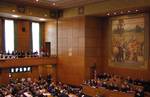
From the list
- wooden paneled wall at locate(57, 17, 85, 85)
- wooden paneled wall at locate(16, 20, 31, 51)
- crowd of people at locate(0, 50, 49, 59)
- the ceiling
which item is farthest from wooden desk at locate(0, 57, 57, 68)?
the ceiling

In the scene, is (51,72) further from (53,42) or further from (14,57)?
(14,57)

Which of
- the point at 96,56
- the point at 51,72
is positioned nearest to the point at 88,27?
the point at 96,56

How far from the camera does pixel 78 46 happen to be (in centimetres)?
1641

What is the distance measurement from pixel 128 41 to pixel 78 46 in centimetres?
372

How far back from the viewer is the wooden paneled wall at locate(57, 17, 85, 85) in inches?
637

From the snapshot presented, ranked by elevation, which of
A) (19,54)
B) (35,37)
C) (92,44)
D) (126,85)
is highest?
(35,37)

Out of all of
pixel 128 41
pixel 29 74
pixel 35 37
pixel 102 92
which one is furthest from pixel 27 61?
pixel 128 41

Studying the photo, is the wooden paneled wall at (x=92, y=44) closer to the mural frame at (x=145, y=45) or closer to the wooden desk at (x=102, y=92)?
the mural frame at (x=145, y=45)

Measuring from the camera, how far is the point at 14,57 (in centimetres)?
1581

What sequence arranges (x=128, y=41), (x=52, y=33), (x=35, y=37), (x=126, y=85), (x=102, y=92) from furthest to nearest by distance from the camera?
(x=35, y=37)
(x=52, y=33)
(x=128, y=41)
(x=102, y=92)
(x=126, y=85)

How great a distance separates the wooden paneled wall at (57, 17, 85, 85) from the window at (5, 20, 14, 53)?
3.83 m

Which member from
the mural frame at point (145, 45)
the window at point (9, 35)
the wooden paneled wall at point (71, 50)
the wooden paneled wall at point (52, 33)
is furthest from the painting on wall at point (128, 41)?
the window at point (9, 35)

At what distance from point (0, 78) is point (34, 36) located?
545 centimetres

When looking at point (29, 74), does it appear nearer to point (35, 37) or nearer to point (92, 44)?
point (35, 37)
